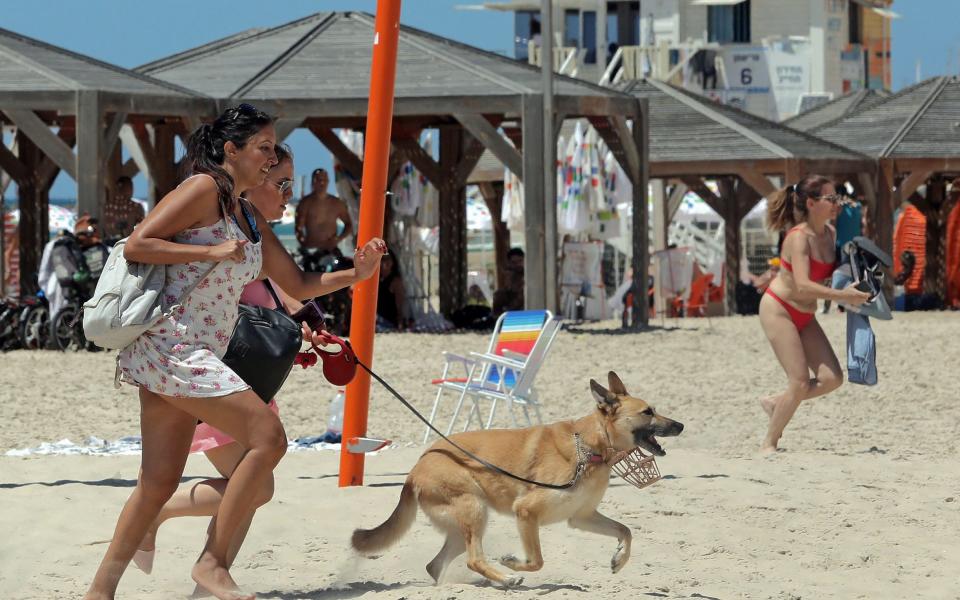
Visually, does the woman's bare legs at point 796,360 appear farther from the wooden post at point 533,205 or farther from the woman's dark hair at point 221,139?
the wooden post at point 533,205

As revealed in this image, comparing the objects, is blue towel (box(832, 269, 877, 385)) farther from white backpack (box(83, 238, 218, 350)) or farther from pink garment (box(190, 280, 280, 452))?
white backpack (box(83, 238, 218, 350))

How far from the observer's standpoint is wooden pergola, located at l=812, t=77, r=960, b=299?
22594 millimetres

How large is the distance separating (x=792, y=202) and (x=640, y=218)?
10718 mm

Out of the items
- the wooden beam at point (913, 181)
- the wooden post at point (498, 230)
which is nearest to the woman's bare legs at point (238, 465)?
the wooden post at point (498, 230)

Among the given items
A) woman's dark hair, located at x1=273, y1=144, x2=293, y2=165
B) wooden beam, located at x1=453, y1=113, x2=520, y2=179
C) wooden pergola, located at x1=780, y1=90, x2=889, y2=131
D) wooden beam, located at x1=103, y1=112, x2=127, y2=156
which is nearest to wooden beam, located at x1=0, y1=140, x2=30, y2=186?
wooden beam, located at x1=103, y1=112, x2=127, y2=156

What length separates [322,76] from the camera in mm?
17078

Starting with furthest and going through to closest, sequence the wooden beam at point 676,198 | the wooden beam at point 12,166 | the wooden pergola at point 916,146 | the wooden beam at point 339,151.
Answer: the wooden beam at point 676,198, the wooden pergola at point 916,146, the wooden beam at point 339,151, the wooden beam at point 12,166

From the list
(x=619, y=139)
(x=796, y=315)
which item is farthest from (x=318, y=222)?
(x=796, y=315)

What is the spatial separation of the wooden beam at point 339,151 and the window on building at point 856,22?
147 feet

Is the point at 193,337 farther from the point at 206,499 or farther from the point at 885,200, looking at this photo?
the point at 885,200

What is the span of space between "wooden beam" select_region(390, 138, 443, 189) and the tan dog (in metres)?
14.9

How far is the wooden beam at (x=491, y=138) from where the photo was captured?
16531 mm

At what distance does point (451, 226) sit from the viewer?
21.1 meters

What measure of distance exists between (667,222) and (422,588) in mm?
21612
